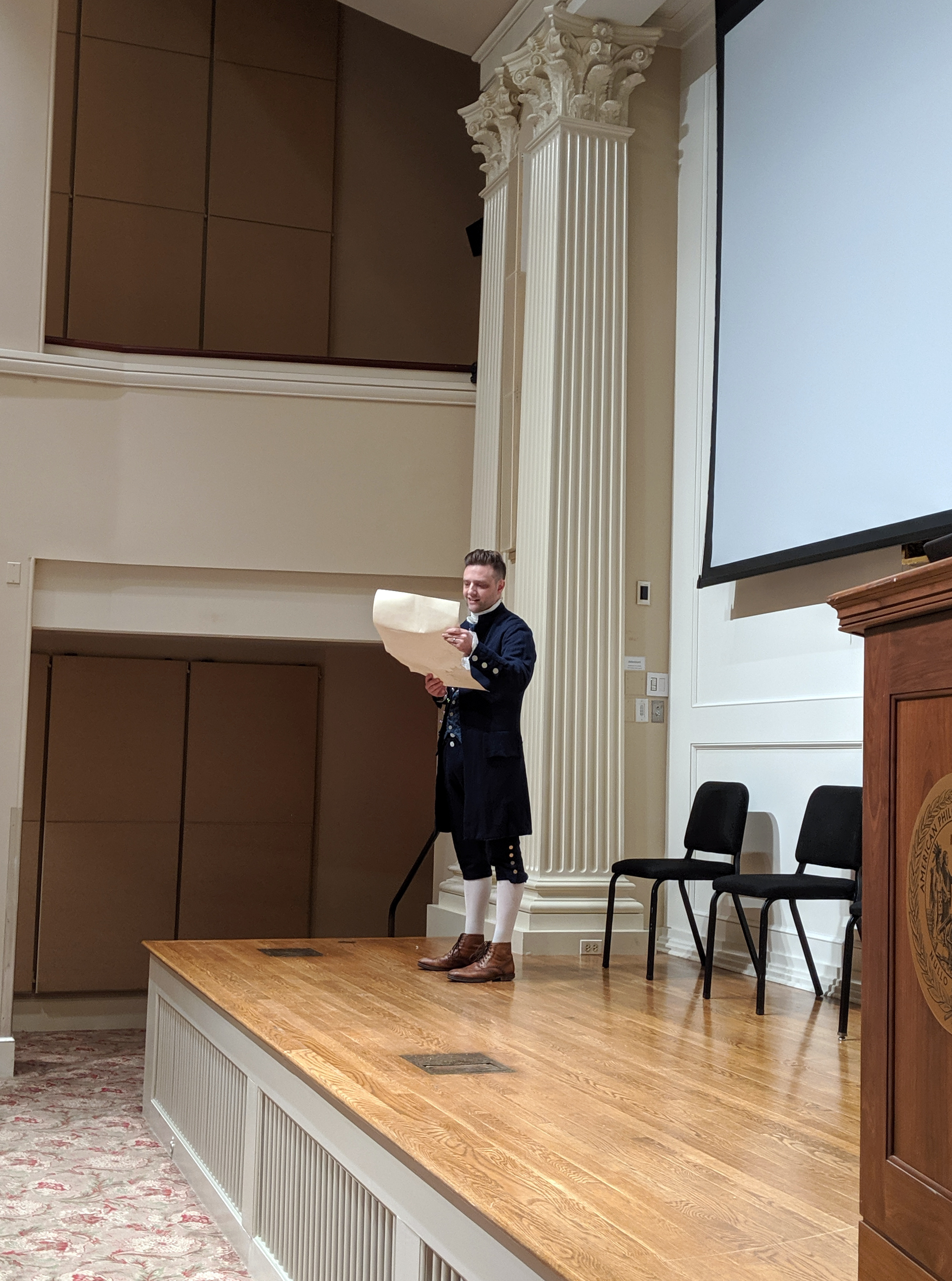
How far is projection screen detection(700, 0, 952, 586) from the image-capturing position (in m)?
4.04

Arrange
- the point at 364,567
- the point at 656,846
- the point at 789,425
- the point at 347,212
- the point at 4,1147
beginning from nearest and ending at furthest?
the point at 4,1147
the point at 789,425
the point at 656,846
the point at 364,567
the point at 347,212

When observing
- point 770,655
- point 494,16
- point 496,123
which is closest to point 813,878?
point 770,655

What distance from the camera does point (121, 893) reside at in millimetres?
8055

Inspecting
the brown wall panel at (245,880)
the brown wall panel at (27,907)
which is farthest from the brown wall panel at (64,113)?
the brown wall panel at (245,880)

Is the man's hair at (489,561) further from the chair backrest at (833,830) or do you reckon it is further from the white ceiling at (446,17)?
the white ceiling at (446,17)

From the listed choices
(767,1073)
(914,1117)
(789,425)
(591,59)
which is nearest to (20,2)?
(591,59)

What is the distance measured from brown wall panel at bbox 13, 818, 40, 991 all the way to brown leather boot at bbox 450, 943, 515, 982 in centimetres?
428

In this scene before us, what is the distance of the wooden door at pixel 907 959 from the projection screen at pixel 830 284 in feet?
8.35

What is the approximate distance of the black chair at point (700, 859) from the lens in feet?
14.9

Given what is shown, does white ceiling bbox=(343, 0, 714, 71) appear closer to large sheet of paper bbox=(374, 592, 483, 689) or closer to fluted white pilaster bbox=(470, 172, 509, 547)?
fluted white pilaster bbox=(470, 172, 509, 547)

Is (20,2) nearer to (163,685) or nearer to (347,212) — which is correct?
(347,212)

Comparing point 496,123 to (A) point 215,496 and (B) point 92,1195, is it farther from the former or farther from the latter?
(B) point 92,1195

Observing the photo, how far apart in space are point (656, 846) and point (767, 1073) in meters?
2.54

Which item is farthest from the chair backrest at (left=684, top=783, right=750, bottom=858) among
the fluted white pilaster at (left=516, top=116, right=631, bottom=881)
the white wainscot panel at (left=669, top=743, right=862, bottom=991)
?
the fluted white pilaster at (left=516, top=116, right=631, bottom=881)
